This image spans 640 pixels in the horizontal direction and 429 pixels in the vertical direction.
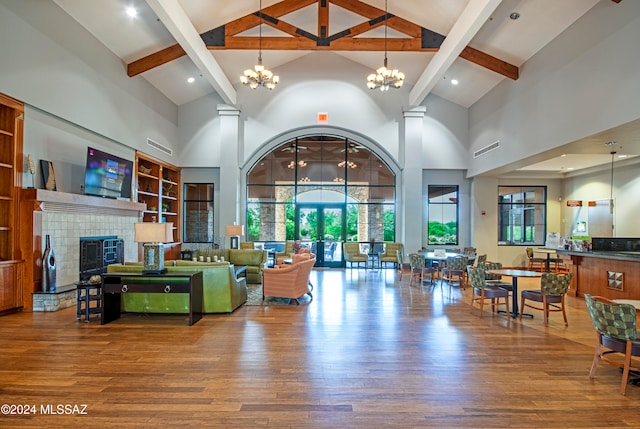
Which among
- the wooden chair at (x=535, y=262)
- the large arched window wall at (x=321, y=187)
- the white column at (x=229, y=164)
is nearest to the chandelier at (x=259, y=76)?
the white column at (x=229, y=164)

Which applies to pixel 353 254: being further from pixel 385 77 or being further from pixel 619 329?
pixel 619 329

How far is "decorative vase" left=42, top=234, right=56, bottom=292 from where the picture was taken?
6074 mm

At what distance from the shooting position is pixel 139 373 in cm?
356

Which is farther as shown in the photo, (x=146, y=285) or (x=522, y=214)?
(x=522, y=214)

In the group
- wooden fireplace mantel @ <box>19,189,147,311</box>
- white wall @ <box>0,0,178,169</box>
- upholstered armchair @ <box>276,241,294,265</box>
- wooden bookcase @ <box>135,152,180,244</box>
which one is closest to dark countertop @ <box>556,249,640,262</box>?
upholstered armchair @ <box>276,241,294,265</box>

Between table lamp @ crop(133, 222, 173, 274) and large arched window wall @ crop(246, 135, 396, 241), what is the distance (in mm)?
7119

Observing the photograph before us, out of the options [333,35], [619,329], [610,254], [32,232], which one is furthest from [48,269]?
[610,254]

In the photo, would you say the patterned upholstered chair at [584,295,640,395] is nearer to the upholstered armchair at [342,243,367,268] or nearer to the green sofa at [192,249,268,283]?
the green sofa at [192,249,268,283]

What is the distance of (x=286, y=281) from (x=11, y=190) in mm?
4752

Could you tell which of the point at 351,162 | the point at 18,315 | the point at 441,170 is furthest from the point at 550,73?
the point at 18,315

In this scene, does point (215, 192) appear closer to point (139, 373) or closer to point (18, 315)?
point (18, 315)

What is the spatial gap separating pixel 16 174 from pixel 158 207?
5043 mm

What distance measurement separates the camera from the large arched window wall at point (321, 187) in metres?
12.6

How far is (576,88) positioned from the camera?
6656 millimetres
